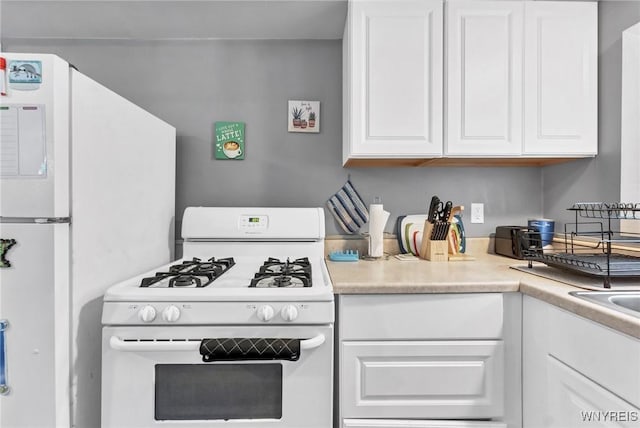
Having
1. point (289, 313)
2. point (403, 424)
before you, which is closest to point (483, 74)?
point (289, 313)

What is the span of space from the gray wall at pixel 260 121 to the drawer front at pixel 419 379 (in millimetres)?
889

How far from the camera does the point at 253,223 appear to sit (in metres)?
1.83

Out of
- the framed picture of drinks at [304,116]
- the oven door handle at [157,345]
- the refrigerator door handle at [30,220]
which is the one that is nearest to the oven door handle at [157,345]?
the oven door handle at [157,345]

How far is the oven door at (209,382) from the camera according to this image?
116 cm

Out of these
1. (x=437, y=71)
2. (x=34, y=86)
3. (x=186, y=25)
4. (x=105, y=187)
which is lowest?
(x=105, y=187)

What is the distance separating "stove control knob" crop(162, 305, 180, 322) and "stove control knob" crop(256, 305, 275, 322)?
0.84 feet

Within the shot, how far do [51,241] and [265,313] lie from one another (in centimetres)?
66

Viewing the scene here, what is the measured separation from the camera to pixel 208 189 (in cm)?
208

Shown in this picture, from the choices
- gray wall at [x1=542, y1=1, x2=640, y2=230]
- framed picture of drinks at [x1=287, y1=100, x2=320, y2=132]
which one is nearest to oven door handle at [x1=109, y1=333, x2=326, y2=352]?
framed picture of drinks at [x1=287, y1=100, x2=320, y2=132]

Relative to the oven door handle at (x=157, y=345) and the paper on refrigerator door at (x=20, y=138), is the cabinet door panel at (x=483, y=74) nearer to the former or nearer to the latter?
the oven door handle at (x=157, y=345)

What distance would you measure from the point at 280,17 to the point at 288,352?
5.19 feet

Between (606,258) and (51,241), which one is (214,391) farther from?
(606,258)

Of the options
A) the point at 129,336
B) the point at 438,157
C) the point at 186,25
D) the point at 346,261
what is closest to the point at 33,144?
the point at 129,336

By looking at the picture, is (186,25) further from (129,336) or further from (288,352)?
(288,352)
